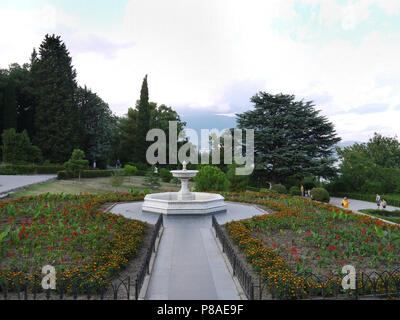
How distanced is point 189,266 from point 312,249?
3.45m

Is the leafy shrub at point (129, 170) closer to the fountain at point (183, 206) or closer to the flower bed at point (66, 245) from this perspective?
the fountain at point (183, 206)

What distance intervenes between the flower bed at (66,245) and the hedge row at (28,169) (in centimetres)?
2095

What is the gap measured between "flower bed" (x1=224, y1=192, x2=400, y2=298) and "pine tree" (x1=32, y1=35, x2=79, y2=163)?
3182cm

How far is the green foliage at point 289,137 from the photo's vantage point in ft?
95.3

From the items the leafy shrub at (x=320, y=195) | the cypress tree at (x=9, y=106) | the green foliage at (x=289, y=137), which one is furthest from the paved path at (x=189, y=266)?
the cypress tree at (x=9, y=106)

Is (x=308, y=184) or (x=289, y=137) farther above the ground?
(x=289, y=137)

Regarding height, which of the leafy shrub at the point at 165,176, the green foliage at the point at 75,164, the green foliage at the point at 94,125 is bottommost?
the leafy shrub at the point at 165,176

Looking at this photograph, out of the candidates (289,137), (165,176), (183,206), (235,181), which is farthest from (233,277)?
(165,176)

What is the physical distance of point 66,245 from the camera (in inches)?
306

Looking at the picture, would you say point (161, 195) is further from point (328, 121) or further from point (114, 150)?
point (114, 150)

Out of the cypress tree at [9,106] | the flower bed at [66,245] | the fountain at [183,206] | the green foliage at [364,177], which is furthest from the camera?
the cypress tree at [9,106]

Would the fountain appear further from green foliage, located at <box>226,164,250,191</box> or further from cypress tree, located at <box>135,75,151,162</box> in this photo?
cypress tree, located at <box>135,75,151,162</box>

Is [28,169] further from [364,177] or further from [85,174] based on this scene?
[364,177]

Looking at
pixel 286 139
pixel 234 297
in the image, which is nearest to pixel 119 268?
pixel 234 297
